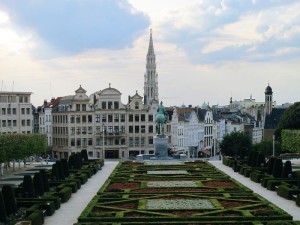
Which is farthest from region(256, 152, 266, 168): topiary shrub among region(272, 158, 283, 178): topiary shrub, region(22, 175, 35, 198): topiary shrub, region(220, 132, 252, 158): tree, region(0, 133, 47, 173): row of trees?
region(220, 132, 252, 158): tree

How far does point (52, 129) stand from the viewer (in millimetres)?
121625

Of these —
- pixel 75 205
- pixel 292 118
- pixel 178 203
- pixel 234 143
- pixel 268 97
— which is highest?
pixel 268 97

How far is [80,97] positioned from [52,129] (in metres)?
12.5

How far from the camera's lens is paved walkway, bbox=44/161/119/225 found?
32.9 meters

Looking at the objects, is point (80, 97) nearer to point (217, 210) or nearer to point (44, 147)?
point (44, 147)

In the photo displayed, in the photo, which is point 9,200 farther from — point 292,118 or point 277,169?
point 292,118

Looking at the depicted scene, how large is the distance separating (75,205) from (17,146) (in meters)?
29.3

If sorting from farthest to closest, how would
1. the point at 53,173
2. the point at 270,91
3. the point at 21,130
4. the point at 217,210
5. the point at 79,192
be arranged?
the point at 270,91
the point at 21,130
the point at 53,173
the point at 79,192
the point at 217,210

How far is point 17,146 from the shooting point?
66.3m

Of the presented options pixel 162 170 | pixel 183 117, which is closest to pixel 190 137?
pixel 183 117

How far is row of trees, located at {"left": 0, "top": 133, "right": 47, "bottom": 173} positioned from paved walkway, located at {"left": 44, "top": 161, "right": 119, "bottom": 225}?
1079cm

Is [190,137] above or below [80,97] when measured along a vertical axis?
below

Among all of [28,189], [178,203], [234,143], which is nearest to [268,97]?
[234,143]

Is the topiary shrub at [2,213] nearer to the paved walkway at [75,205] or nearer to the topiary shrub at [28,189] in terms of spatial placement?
the paved walkway at [75,205]
